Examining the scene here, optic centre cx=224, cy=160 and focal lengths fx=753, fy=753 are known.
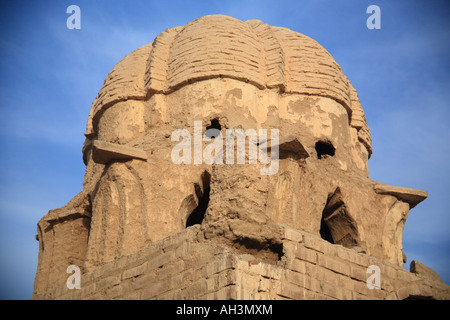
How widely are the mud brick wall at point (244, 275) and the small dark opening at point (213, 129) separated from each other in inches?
150

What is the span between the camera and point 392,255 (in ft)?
44.3

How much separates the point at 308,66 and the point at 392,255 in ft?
13.1

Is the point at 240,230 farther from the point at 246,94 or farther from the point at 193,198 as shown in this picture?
the point at 246,94

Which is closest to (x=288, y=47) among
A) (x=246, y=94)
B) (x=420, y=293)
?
(x=246, y=94)

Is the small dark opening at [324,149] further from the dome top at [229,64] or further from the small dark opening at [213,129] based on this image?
the small dark opening at [213,129]

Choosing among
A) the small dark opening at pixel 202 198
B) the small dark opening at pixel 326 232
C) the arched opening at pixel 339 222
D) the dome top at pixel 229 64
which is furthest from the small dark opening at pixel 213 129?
the small dark opening at pixel 326 232

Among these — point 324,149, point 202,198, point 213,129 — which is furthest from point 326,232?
point 213,129

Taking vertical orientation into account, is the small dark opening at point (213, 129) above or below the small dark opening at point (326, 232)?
above

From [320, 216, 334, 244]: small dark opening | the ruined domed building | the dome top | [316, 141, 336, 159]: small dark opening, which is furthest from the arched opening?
the dome top

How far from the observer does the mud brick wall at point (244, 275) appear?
8.05m

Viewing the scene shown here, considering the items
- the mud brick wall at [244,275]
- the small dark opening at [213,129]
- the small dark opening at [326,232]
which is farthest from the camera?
the small dark opening at [326,232]

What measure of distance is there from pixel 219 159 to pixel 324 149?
4822 millimetres

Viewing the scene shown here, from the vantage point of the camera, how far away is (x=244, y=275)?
798 centimetres

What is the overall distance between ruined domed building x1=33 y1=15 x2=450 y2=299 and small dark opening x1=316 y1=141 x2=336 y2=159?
0.02 meters
